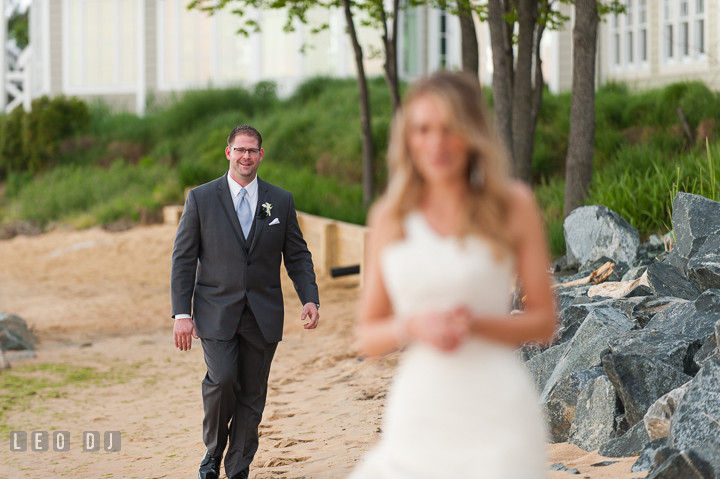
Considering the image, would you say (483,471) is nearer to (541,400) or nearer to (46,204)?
(541,400)

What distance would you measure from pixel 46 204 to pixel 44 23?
9.47m

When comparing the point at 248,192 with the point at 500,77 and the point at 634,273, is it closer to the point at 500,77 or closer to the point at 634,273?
the point at 634,273

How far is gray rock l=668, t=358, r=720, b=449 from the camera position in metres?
3.12

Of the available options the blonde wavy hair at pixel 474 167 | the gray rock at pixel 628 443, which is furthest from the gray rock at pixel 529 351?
the blonde wavy hair at pixel 474 167

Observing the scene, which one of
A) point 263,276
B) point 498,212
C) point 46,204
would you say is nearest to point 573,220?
point 263,276

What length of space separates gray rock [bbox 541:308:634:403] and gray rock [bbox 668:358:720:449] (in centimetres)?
114

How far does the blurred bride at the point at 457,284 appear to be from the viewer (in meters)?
1.74

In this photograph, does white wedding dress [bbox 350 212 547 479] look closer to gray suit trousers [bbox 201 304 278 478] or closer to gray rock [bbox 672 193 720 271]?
gray suit trousers [bbox 201 304 278 478]

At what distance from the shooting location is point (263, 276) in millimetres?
4277

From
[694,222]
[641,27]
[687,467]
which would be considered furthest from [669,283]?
[641,27]

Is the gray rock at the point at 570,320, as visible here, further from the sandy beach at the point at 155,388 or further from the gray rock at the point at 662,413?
the gray rock at the point at 662,413

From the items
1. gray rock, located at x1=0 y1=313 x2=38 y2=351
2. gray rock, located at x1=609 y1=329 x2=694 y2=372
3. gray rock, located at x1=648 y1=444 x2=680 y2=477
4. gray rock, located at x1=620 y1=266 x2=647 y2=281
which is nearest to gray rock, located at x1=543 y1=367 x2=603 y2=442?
gray rock, located at x1=609 y1=329 x2=694 y2=372

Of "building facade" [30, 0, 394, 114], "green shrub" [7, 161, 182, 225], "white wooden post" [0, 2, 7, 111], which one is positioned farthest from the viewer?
"white wooden post" [0, 2, 7, 111]

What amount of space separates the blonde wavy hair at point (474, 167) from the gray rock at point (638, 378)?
2346 millimetres
